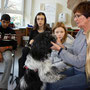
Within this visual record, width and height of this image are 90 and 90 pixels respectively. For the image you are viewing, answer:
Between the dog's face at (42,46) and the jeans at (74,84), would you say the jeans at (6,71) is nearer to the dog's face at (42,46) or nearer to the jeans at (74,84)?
the dog's face at (42,46)

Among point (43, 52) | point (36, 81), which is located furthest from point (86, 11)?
point (36, 81)

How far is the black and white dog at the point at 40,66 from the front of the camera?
59.8 inches

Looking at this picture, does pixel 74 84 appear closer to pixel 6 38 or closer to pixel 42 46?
pixel 42 46

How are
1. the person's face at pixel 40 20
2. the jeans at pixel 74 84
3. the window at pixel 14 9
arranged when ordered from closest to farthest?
1. the jeans at pixel 74 84
2. the person's face at pixel 40 20
3. the window at pixel 14 9

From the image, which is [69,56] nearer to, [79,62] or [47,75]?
[79,62]

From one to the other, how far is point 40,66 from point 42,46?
224mm

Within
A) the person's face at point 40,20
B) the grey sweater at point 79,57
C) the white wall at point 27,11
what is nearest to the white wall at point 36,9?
the white wall at point 27,11

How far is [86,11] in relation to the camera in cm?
130

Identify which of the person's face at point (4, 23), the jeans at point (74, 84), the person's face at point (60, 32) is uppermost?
the person's face at point (4, 23)

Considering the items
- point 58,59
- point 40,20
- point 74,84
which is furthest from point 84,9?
point 40,20

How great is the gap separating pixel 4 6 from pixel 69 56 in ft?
14.8

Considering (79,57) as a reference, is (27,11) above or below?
→ above

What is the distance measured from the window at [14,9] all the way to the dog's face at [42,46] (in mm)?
4069

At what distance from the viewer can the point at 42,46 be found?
59.7 inches
